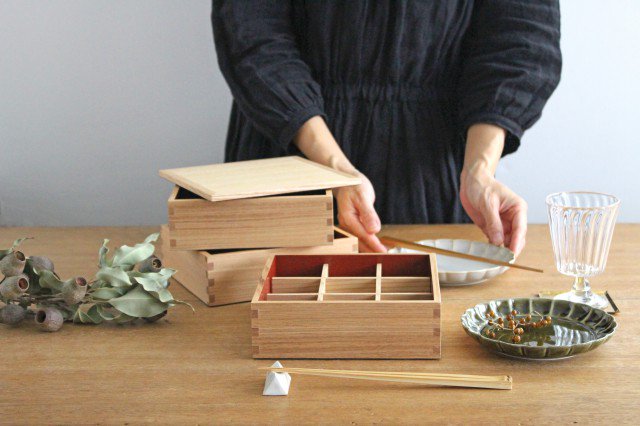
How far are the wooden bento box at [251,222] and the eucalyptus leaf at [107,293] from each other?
0.44 ft

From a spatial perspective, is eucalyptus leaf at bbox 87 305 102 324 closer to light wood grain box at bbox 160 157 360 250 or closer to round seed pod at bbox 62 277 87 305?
round seed pod at bbox 62 277 87 305

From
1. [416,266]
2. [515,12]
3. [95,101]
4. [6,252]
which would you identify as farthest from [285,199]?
[95,101]

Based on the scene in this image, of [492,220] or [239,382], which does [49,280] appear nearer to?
[239,382]

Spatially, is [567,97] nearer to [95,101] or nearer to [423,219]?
[423,219]

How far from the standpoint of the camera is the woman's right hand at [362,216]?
4.96 ft

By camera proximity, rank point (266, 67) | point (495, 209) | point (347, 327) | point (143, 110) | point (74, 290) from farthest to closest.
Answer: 1. point (143, 110)
2. point (266, 67)
3. point (495, 209)
4. point (74, 290)
5. point (347, 327)

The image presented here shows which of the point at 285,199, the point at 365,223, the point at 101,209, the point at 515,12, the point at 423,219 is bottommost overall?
the point at 101,209

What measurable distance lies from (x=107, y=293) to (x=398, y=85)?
99 centimetres

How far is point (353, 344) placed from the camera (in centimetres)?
111

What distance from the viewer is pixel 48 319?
120cm

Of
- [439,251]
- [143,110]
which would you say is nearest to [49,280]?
[439,251]

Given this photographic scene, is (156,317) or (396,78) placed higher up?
(396,78)

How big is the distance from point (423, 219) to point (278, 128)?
1.40ft

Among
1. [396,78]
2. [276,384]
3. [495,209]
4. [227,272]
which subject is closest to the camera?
[276,384]
